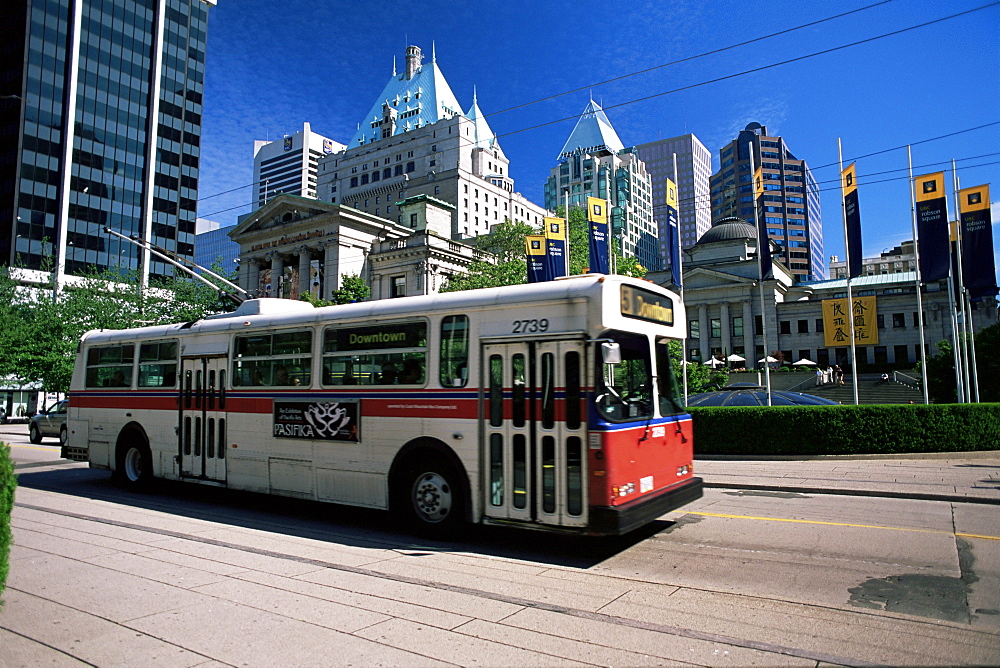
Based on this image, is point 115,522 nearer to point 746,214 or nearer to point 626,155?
point 626,155

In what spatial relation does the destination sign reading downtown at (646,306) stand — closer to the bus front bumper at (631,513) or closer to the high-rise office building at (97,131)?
the bus front bumper at (631,513)

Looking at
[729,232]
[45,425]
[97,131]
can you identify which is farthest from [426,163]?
[45,425]

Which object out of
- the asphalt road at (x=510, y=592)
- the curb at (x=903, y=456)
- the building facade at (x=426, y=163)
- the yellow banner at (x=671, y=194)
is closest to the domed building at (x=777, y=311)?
the building facade at (x=426, y=163)

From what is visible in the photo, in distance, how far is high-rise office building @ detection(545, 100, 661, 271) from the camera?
464 ft

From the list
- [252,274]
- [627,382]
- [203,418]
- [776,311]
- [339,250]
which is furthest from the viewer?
[252,274]

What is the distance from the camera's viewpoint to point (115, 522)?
9.48 m

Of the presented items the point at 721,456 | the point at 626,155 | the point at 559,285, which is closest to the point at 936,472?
the point at 721,456

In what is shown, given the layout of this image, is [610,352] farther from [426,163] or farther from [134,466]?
[426,163]

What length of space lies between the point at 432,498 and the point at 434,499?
1.5 inches

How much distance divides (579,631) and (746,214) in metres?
169

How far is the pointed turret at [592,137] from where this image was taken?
15512 cm

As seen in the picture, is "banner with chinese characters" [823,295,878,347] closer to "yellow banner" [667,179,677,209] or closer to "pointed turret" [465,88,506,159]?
"yellow banner" [667,179,677,209]

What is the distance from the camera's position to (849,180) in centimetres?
2080

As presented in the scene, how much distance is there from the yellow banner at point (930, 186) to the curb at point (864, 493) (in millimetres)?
14099
